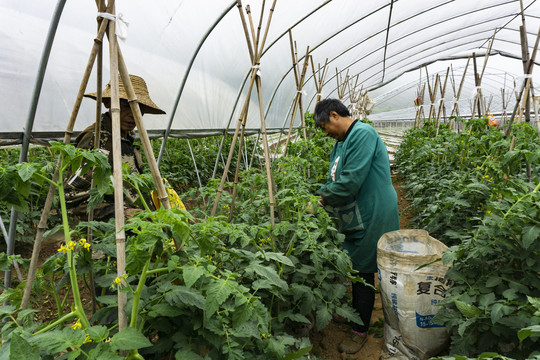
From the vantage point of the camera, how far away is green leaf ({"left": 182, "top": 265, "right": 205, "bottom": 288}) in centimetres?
92

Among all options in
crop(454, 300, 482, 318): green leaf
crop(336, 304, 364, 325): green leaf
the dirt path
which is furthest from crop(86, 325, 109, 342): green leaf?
the dirt path

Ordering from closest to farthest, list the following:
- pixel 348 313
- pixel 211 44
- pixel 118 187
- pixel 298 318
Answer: pixel 118 187
pixel 298 318
pixel 348 313
pixel 211 44

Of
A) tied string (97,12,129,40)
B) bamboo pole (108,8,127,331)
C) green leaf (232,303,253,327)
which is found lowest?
green leaf (232,303,253,327)

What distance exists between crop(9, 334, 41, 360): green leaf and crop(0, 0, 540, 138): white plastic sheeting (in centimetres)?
110

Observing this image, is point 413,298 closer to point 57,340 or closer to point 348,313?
point 348,313

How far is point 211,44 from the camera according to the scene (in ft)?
13.7

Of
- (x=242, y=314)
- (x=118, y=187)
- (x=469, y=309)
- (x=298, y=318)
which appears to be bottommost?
(x=298, y=318)

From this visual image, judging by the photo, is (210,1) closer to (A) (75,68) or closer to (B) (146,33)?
(B) (146,33)

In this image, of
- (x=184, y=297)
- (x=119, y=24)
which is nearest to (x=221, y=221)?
(x=184, y=297)

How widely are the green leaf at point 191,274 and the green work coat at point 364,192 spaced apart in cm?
151

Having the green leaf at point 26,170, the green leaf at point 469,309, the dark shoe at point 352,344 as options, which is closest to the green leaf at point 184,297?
the green leaf at point 26,170

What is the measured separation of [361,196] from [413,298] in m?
0.77

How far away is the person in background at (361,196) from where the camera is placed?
2273 mm

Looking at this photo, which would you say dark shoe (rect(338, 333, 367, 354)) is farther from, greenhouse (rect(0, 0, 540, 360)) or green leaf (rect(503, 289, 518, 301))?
green leaf (rect(503, 289, 518, 301))
